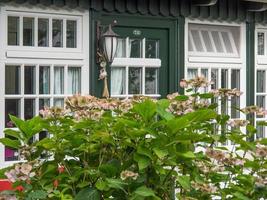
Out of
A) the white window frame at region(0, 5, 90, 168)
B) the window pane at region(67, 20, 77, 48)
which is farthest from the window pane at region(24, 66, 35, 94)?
the window pane at region(67, 20, 77, 48)

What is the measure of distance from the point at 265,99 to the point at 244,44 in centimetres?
83

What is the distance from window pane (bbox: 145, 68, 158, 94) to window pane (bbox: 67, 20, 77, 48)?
3.23 feet

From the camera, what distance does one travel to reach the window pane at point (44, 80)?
5.79 metres

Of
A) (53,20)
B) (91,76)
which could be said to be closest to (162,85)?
(91,76)

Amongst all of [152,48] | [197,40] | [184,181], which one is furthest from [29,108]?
[184,181]

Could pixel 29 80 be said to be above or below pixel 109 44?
below

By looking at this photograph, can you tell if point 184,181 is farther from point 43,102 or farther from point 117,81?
point 117,81

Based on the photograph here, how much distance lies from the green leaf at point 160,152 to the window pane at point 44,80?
3.93 metres

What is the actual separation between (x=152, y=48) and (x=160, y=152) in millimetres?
4655

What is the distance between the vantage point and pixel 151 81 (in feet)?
21.5

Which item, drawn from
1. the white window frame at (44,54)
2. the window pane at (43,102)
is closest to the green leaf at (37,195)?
the white window frame at (44,54)

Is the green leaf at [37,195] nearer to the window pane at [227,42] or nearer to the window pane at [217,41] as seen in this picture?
the window pane at [217,41]

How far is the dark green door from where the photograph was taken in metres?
6.30

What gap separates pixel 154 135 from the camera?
202cm
